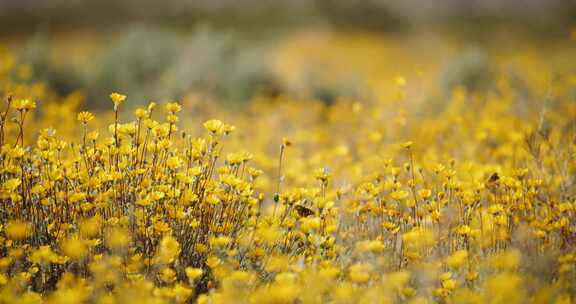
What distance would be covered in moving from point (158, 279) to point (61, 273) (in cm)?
46

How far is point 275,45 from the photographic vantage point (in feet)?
60.2

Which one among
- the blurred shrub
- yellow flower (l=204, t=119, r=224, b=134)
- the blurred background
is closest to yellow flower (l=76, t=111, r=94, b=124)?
yellow flower (l=204, t=119, r=224, b=134)

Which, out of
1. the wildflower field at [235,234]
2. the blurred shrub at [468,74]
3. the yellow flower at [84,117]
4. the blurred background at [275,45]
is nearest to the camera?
the wildflower field at [235,234]

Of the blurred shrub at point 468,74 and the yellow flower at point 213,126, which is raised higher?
the blurred shrub at point 468,74

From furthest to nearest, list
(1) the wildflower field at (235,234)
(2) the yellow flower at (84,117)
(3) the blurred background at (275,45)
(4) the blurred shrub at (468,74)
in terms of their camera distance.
A: (4) the blurred shrub at (468,74) → (3) the blurred background at (275,45) → (2) the yellow flower at (84,117) → (1) the wildflower field at (235,234)

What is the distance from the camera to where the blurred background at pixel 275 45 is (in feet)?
29.3

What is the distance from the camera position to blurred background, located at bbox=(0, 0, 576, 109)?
8.93 metres

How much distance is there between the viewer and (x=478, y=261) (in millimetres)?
2496

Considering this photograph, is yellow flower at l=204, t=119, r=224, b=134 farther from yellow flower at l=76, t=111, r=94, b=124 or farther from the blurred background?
the blurred background

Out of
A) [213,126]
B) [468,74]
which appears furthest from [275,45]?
[213,126]

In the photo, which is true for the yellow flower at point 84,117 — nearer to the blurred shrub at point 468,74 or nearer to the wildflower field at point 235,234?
the wildflower field at point 235,234

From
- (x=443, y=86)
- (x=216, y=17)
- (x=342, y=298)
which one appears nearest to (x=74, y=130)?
(x=342, y=298)

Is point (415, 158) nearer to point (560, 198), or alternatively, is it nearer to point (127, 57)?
point (560, 198)

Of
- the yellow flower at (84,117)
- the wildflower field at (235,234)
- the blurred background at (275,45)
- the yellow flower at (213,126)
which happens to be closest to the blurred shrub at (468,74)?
the blurred background at (275,45)
